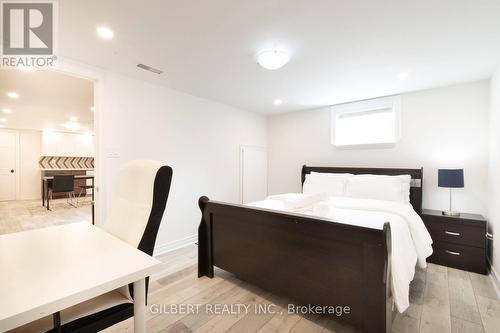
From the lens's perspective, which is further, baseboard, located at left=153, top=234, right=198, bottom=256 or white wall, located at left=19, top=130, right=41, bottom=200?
white wall, located at left=19, top=130, right=41, bottom=200

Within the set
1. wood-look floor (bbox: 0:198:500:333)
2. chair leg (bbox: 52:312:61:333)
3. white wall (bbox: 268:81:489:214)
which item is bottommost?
wood-look floor (bbox: 0:198:500:333)

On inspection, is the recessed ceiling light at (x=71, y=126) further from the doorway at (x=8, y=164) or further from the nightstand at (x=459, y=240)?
the nightstand at (x=459, y=240)

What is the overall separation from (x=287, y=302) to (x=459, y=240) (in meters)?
2.27

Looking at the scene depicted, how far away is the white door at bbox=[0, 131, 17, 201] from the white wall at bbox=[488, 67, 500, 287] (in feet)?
36.6

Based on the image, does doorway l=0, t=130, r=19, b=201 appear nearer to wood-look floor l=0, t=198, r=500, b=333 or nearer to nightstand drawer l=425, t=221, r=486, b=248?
wood-look floor l=0, t=198, r=500, b=333

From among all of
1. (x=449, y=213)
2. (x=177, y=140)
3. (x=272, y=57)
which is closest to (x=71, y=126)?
(x=177, y=140)

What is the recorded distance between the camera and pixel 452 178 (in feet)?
8.65

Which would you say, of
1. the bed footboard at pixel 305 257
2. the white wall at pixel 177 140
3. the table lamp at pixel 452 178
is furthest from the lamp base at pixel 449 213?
the white wall at pixel 177 140

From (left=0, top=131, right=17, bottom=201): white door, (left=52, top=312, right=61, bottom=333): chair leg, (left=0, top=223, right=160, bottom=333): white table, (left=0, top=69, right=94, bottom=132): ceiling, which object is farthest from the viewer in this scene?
(left=0, top=131, right=17, bottom=201): white door

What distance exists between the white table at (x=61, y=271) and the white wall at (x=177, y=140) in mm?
1634

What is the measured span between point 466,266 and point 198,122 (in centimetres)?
403

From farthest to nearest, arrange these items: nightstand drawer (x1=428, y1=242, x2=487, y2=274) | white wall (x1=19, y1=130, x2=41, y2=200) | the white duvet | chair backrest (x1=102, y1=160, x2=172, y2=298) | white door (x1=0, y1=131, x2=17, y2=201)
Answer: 1. white wall (x1=19, y1=130, x2=41, y2=200)
2. white door (x1=0, y1=131, x2=17, y2=201)
3. nightstand drawer (x1=428, y1=242, x2=487, y2=274)
4. the white duvet
5. chair backrest (x1=102, y1=160, x2=172, y2=298)

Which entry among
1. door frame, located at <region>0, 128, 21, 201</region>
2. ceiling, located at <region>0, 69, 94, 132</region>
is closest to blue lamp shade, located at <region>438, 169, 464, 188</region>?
ceiling, located at <region>0, 69, 94, 132</region>

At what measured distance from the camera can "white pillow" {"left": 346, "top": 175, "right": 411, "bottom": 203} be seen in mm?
2865
